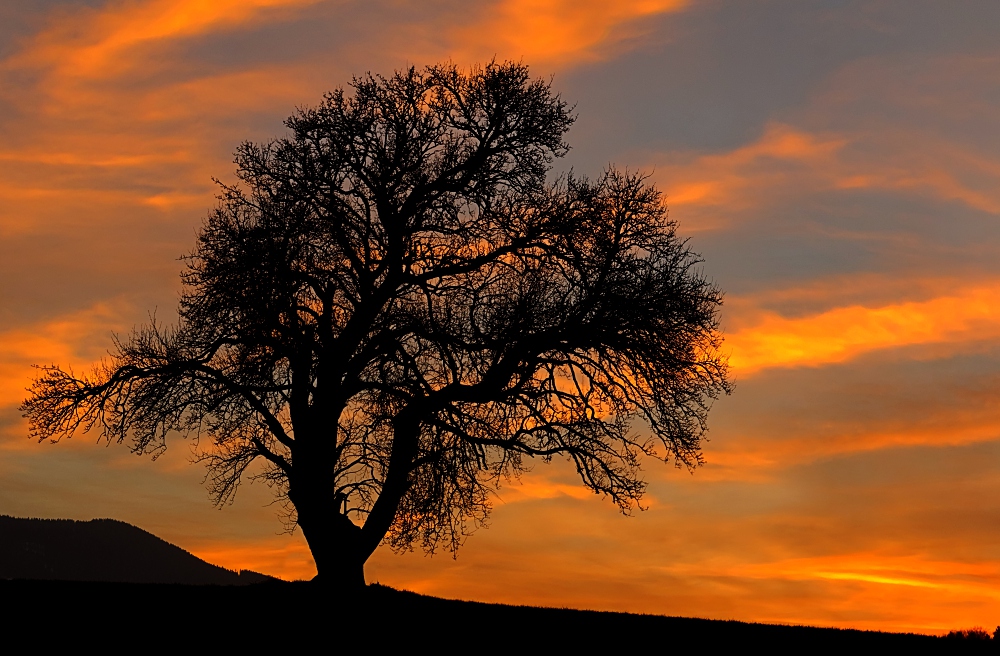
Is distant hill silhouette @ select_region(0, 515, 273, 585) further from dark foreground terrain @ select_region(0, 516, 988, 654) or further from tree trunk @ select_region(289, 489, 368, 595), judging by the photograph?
dark foreground terrain @ select_region(0, 516, 988, 654)

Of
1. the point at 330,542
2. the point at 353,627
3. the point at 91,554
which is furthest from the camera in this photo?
the point at 91,554

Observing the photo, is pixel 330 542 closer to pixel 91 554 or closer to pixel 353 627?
pixel 353 627

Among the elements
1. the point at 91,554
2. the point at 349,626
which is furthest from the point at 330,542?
the point at 91,554

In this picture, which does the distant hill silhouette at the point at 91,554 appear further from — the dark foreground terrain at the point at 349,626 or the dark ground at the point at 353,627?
the dark ground at the point at 353,627

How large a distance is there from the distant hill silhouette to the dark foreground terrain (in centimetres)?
5989

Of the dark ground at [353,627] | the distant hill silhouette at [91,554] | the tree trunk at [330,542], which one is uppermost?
the distant hill silhouette at [91,554]

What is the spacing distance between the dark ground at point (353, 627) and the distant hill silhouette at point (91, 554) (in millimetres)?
60143

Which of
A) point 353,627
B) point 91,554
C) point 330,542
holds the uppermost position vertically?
point 91,554

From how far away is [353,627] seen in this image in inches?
685

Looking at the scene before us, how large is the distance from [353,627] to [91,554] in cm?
7913

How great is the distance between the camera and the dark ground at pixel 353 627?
1609 centimetres

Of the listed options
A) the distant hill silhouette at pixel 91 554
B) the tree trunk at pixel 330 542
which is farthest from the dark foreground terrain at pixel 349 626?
the distant hill silhouette at pixel 91 554

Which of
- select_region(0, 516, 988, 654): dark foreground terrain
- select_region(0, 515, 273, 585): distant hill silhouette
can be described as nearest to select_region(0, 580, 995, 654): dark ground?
A: select_region(0, 516, 988, 654): dark foreground terrain

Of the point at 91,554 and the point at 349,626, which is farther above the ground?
the point at 91,554
